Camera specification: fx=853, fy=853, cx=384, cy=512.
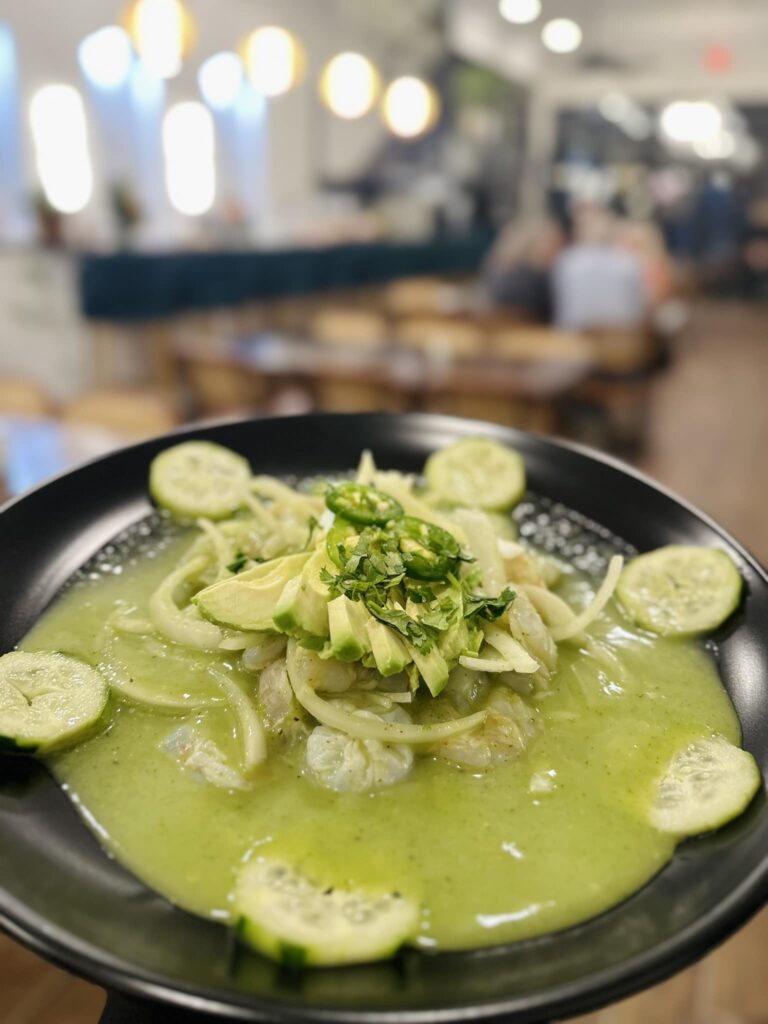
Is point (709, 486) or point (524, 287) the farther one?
point (524, 287)

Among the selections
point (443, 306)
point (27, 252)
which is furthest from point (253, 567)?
point (443, 306)

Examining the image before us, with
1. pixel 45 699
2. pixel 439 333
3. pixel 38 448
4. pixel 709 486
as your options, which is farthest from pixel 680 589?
pixel 439 333

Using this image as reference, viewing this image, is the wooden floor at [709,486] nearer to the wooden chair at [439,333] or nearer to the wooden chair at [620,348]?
the wooden chair at [620,348]

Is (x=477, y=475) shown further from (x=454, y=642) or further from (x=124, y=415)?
(x=124, y=415)

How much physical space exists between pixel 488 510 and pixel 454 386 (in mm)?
3358

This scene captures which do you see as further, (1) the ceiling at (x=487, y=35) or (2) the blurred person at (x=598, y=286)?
(1) the ceiling at (x=487, y=35)

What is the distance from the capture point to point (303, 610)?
1.38 m

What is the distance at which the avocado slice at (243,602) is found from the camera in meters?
1.44

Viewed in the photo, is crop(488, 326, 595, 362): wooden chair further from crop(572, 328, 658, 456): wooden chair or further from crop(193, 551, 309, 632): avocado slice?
crop(193, 551, 309, 632): avocado slice

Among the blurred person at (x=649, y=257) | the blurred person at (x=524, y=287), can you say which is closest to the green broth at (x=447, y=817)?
the blurred person at (x=524, y=287)

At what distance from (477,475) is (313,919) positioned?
126 centimetres


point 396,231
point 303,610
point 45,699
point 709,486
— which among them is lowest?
point 709,486

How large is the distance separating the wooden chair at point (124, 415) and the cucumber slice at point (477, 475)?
2983 mm

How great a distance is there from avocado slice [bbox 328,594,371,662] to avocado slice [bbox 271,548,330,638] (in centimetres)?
2
